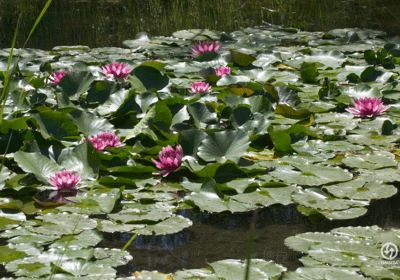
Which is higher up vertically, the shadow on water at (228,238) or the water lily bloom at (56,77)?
the water lily bloom at (56,77)

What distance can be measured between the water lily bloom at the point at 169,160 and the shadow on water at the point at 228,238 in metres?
0.26

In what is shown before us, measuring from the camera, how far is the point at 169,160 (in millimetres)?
2809

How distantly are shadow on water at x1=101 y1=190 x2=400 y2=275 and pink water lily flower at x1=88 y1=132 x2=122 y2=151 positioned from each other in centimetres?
51

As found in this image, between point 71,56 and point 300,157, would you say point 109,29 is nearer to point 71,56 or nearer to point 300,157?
point 71,56

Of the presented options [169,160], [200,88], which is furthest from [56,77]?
[169,160]

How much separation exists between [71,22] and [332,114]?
2.88m

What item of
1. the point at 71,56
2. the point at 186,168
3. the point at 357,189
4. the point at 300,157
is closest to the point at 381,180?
the point at 357,189

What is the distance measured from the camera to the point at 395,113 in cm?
345

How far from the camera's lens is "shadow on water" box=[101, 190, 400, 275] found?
2.26 m

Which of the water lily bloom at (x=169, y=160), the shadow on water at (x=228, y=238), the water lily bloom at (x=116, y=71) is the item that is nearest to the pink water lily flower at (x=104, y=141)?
the water lily bloom at (x=169, y=160)

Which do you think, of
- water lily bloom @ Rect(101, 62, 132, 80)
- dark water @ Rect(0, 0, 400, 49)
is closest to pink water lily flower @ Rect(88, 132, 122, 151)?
water lily bloom @ Rect(101, 62, 132, 80)

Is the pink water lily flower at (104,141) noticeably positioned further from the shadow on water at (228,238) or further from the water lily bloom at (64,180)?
the shadow on water at (228,238)

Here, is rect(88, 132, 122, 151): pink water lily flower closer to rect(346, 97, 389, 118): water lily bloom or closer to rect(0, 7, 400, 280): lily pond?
rect(0, 7, 400, 280): lily pond

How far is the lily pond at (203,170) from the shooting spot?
2234 millimetres
